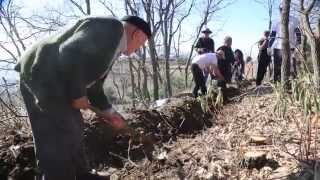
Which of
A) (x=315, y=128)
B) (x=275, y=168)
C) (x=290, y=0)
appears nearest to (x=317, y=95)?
(x=315, y=128)

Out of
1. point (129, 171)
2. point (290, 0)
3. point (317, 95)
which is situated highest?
point (290, 0)

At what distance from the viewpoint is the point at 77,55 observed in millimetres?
2852

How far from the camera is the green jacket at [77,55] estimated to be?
2.86 m

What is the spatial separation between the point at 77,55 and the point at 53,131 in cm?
62

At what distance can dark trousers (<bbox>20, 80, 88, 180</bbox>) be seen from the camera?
10.1ft

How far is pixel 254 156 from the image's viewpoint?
3.81 m

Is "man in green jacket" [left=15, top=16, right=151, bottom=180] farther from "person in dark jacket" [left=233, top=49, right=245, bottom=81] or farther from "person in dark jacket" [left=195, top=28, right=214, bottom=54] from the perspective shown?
"person in dark jacket" [left=233, top=49, right=245, bottom=81]

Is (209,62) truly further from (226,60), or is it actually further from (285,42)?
(285,42)

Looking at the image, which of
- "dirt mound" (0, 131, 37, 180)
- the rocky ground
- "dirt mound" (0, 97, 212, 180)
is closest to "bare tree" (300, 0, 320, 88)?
the rocky ground

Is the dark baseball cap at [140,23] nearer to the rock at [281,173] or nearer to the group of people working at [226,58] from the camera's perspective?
the rock at [281,173]

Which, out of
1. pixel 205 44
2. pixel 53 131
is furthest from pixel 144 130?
pixel 205 44

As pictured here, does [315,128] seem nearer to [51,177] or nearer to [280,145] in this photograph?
[280,145]

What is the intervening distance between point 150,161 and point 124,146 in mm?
973

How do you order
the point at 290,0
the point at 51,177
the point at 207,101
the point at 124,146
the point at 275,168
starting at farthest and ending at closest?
the point at 207,101, the point at 290,0, the point at 124,146, the point at 275,168, the point at 51,177
